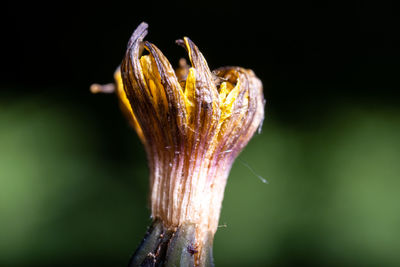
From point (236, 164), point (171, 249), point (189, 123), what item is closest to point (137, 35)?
point (189, 123)

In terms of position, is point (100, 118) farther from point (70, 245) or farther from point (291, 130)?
point (291, 130)

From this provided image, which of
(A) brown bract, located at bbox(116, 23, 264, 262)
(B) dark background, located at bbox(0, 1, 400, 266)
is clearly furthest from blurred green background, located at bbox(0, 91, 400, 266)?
(A) brown bract, located at bbox(116, 23, 264, 262)

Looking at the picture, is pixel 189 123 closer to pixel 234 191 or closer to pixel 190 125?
pixel 190 125

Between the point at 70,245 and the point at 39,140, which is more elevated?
the point at 39,140

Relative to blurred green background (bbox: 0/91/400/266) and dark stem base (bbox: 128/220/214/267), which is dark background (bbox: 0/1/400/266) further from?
dark stem base (bbox: 128/220/214/267)

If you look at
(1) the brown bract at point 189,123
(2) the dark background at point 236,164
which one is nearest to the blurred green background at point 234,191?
(2) the dark background at point 236,164

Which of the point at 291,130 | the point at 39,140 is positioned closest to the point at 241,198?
the point at 291,130

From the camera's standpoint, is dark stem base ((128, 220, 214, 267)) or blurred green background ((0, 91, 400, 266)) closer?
dark stem base ((128, 220, 214, 267))
